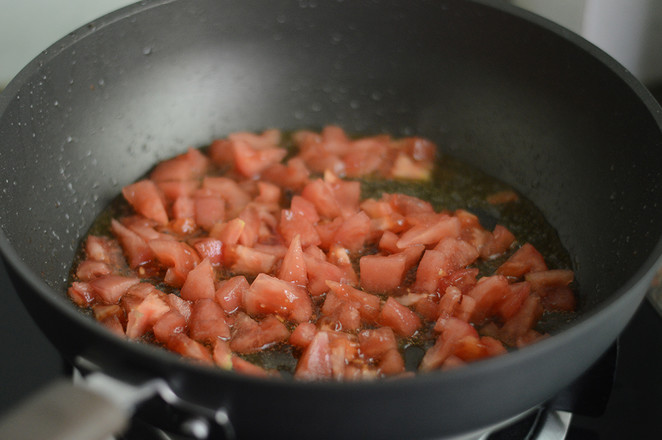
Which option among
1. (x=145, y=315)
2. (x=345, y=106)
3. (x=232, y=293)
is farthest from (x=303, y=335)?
(x=345, y=106)

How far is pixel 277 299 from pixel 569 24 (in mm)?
1079

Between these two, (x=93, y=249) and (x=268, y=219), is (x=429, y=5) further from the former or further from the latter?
(x=93, y=249)

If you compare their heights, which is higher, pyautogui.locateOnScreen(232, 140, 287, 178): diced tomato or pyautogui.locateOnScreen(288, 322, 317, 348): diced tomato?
pyautogui.locateOnScreen(232, 140, 287, 178): diced tomato

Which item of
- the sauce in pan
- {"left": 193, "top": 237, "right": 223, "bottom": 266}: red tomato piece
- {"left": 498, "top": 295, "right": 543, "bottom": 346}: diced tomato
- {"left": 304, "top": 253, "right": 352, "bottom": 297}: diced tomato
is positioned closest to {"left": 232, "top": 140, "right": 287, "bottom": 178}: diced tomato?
the sauce in pan

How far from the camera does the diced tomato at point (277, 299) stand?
1338mm

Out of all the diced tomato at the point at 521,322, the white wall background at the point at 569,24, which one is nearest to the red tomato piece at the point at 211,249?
the diced tomato at the point at 521,322

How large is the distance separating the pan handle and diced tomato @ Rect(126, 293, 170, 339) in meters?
0.46

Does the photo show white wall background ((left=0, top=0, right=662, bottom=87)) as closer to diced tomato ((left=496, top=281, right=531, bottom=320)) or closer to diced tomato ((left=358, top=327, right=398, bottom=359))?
diced tomato ((left=496, top=281, right=531, bottom=320))

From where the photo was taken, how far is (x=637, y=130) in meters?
1.38

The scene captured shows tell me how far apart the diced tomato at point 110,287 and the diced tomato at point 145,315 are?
0.09 m

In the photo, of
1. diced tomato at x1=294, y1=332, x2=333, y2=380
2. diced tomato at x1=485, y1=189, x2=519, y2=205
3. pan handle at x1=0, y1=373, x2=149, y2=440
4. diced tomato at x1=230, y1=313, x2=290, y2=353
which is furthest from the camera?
diced tomato at x1=485, y1=189, x2=519, y2=205

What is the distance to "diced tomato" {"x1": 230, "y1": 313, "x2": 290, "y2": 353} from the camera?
1.29 meters

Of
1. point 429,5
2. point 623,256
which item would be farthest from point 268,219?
point 623,256

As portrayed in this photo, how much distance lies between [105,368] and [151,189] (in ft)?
2.41
